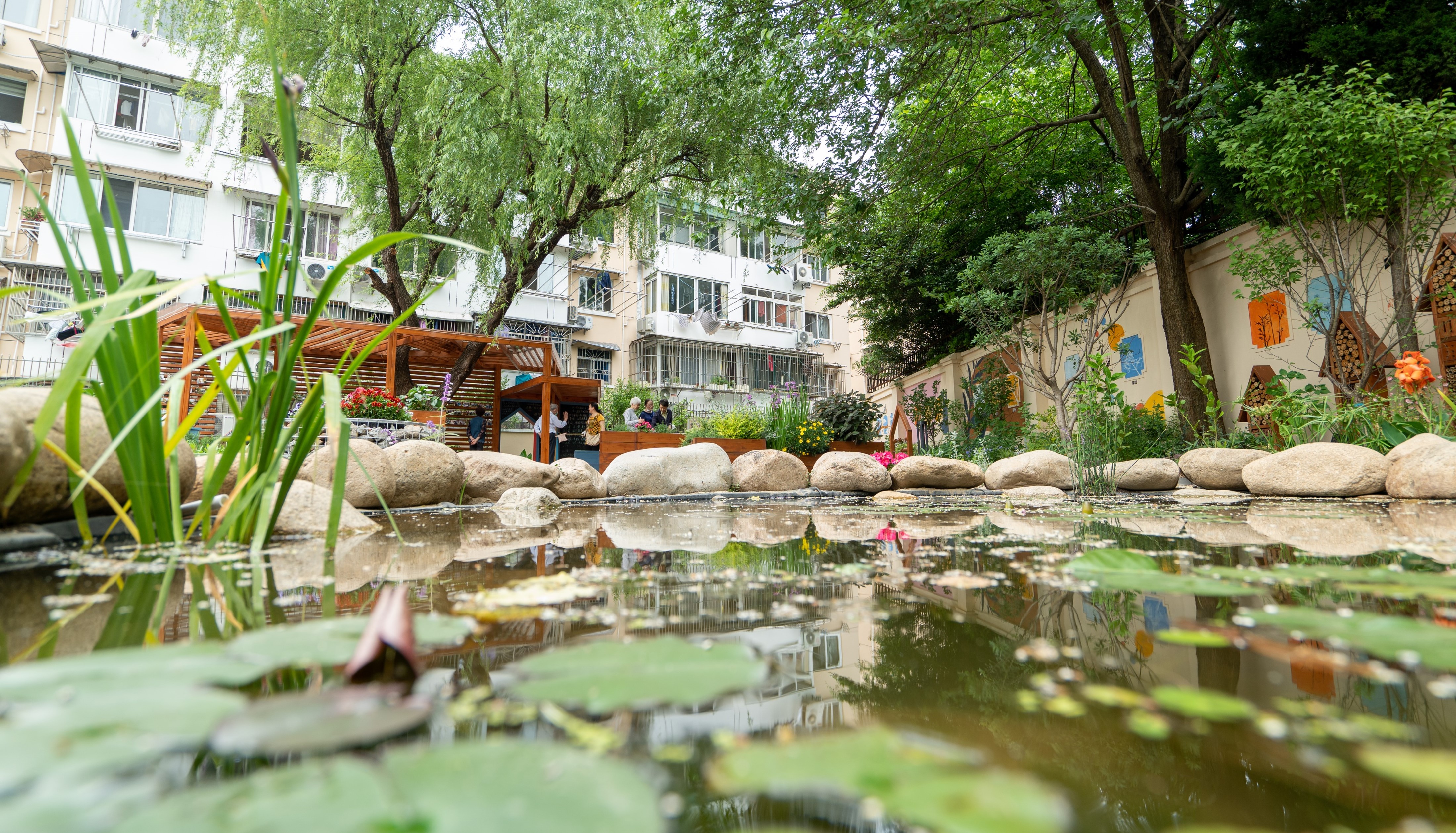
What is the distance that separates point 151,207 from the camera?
13578mm

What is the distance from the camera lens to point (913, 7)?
6230 millimetres

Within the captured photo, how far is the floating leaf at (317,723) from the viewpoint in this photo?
0.57 m

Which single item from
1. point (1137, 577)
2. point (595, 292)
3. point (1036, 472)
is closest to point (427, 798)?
point (1137, 577)

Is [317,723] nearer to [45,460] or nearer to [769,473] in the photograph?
[45,460]

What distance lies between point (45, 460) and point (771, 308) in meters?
20.6

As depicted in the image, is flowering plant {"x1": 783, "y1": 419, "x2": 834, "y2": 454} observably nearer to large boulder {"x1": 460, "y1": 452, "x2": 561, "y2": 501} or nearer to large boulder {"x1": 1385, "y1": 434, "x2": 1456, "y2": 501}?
large boulder {"x1": 460, "y1": 452, "x2": 561, "y2": 501}

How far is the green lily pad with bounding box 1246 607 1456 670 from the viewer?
0.81 m

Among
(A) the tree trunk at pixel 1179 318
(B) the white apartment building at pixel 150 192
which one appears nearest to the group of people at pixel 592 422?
(B) the white apartment building at pixel 150 192

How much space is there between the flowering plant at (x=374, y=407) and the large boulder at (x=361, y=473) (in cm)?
359

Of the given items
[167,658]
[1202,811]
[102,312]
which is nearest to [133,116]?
[102,312]

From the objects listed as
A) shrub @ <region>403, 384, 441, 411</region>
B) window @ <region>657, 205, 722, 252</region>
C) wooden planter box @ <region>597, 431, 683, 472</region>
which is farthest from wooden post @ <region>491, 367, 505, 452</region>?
window @ <region>657, 205, 722, 252</region>

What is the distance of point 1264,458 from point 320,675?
584 centimetres

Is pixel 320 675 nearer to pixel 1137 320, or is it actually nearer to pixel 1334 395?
pixel 1334 395

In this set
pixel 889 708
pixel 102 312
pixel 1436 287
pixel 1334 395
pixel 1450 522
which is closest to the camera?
pixel 889 708
